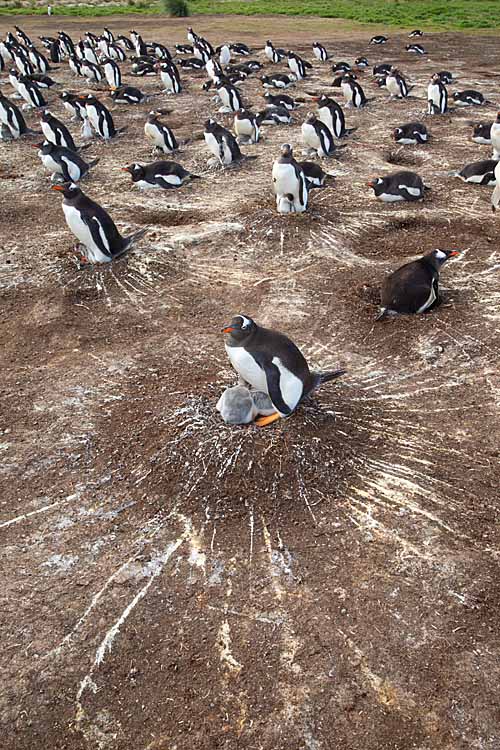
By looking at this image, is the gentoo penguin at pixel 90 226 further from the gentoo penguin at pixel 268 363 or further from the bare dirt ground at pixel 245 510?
the gentoo penguin at pixel 268 363

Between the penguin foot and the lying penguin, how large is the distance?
0.05 m

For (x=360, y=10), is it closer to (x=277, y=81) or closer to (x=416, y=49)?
(x=416, y=49)

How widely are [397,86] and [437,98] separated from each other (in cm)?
191

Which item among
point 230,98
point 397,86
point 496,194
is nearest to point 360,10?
point 397,86

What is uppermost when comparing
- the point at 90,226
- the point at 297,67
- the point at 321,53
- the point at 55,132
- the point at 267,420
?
the point at 321,53

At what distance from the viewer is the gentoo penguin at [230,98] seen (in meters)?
15.3

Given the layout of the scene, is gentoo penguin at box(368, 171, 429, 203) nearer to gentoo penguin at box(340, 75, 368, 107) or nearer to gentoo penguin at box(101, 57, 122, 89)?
gentoo penguin at box(340, 75, 368, 107)

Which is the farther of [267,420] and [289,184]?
[289,184]

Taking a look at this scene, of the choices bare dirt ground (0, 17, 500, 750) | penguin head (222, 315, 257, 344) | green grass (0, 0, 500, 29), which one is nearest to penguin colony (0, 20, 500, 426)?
penguin head (222, 315, 257, 344)

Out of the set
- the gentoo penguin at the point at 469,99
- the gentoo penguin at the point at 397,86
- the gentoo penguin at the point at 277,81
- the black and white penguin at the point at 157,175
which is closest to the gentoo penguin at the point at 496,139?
the gentoo penguin at the point at 469,99

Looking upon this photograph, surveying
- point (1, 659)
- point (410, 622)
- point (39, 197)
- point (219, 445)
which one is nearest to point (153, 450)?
point (219, 445)

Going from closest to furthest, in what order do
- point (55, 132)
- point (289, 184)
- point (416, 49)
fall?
point (289, 184) < point (55, 132) < point (416, 49)

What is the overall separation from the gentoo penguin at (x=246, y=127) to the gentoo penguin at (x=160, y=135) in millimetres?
1374

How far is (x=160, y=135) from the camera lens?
40.8 feet
